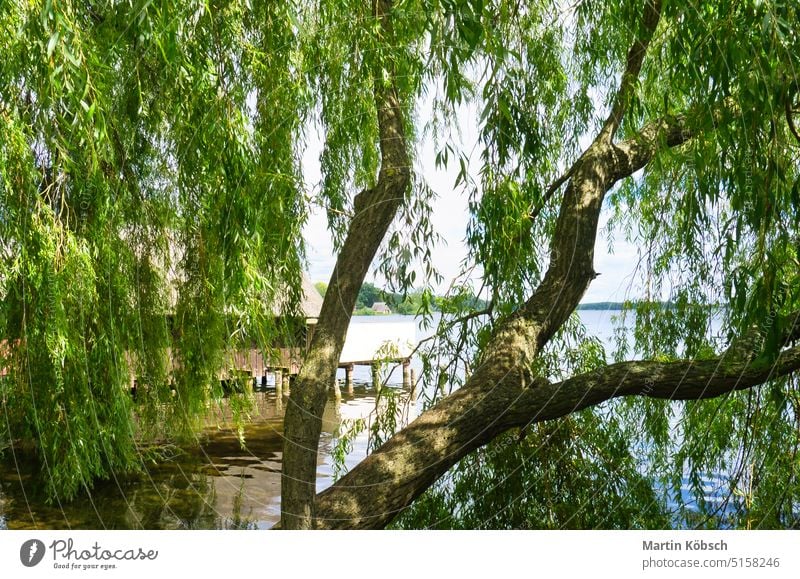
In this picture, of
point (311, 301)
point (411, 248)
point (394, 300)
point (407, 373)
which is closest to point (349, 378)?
point (311, 301)

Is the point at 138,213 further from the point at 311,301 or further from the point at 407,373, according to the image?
the point at 311,301

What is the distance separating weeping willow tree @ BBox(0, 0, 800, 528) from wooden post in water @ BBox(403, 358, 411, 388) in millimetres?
91

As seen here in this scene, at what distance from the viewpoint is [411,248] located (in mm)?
3199

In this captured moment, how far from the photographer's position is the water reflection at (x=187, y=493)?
4244 millimetres

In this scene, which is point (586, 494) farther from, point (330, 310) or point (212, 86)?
point (212, 86)

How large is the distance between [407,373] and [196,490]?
89.9 inches

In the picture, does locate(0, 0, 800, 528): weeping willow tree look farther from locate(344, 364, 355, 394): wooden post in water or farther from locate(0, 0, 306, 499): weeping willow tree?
locate(344, 364, 355, 394): wooden post in water

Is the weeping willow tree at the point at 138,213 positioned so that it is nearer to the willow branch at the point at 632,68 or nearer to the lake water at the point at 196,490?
the lake water at the point at 196,490

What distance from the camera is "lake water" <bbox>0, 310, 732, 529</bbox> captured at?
13.3ft

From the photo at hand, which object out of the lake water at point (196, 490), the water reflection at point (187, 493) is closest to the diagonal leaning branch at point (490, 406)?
the lake water at point (196, 490)

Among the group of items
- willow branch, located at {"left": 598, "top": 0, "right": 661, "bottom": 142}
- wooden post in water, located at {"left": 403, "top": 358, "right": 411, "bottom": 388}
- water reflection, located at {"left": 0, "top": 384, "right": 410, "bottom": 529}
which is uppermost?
willow branch, located at {"left": 598, "top": 0, "right": 661, "bottom": 142}

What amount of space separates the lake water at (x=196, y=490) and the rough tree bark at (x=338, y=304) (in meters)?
0.36

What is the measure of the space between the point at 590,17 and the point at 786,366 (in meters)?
1.48

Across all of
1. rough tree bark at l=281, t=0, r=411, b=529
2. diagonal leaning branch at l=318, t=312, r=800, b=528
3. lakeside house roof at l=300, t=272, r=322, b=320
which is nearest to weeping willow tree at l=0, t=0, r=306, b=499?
rough tree bark at l=281, t=0, r=411, b=529
